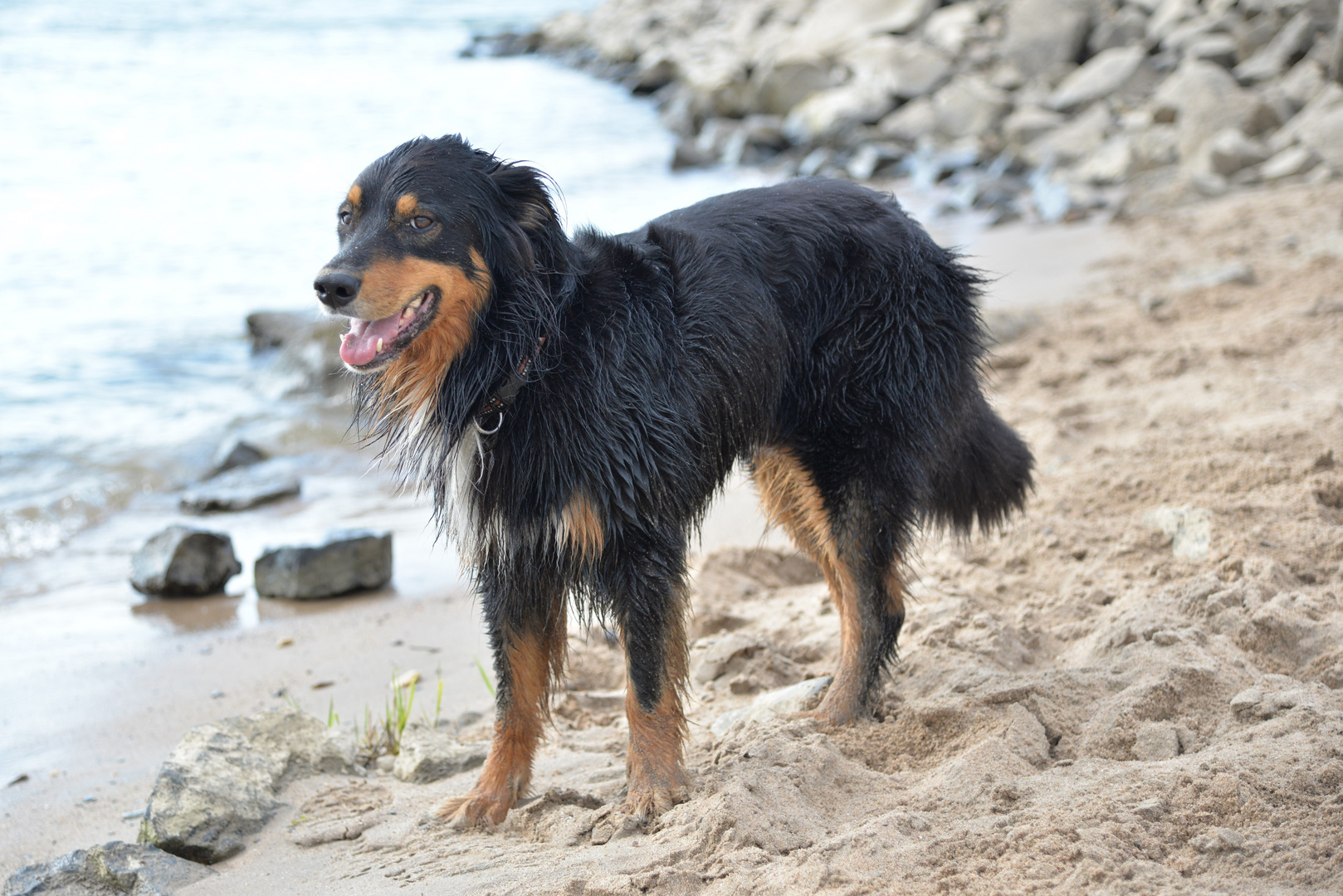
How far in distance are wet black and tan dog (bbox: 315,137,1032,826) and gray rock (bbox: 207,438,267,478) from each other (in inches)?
167

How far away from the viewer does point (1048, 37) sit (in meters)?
16.1

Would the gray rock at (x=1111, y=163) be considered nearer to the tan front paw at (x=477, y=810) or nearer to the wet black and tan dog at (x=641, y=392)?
the wet black and tan dog at (x=641, y=392)

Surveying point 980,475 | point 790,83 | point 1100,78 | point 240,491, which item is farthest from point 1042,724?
point 790,83

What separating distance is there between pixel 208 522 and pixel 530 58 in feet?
96.0

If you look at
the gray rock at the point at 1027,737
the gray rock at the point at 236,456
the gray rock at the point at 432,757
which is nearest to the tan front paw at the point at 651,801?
the gray rock at the point at 432,757

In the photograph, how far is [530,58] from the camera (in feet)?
106

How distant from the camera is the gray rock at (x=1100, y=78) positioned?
14.1 metres

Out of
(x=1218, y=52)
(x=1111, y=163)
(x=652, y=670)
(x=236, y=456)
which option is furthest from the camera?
A: (x=1218, y=52)

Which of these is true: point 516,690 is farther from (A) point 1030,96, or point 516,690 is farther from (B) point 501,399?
(A) point 1030,96

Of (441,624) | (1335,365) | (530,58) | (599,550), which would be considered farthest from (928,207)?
(530,58)

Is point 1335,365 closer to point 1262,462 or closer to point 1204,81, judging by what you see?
point 1262,462

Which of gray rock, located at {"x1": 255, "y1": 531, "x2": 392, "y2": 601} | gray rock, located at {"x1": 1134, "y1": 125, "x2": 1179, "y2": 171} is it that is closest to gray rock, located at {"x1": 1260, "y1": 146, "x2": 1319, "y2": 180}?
gray rock, located at {"x1": 1134, "y1": 125, "x2": 1179, "y2": 171}

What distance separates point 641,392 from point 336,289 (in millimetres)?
870

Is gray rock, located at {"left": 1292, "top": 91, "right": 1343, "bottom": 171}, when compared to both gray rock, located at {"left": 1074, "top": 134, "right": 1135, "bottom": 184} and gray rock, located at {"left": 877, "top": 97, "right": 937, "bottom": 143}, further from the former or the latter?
gray rock, located at {"left": 877, "top": 97, "right": 937, "bottom": 143}
